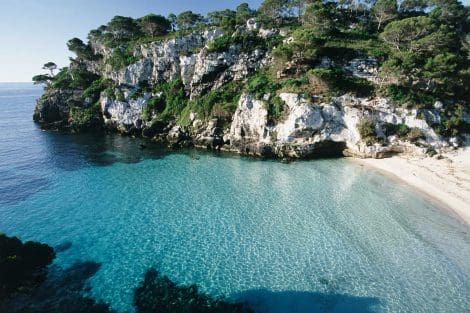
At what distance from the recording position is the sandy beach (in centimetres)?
2438

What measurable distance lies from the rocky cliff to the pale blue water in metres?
4.76

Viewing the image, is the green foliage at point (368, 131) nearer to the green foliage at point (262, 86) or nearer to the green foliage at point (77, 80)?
the green foliage at point (262, 86)

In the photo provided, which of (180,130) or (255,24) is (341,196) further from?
(255,24)

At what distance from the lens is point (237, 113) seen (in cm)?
4241

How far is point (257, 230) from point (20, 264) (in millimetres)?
15387

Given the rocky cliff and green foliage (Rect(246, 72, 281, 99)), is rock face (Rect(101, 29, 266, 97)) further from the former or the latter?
green foliage (Rect(246, 72, 281, 99))

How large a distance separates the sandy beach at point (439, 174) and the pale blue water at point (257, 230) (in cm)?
190

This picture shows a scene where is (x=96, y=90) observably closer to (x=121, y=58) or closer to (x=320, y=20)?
(x=121, y=58)

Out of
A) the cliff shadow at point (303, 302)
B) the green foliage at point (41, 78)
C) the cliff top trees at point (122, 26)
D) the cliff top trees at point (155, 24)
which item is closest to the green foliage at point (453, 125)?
the cliff shadow at point (303, 302)

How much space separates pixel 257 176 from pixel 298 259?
15146 mm

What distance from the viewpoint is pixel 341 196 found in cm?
2608

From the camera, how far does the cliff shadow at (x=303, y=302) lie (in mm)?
13789

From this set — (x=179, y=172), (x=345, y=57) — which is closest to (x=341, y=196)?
(x=179, y=172)

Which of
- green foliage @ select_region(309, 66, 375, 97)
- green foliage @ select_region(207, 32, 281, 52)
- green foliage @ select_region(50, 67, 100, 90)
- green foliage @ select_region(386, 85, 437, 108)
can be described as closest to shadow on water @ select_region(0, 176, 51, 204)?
green foliage @ select_region(50, 67, 100, 90)
